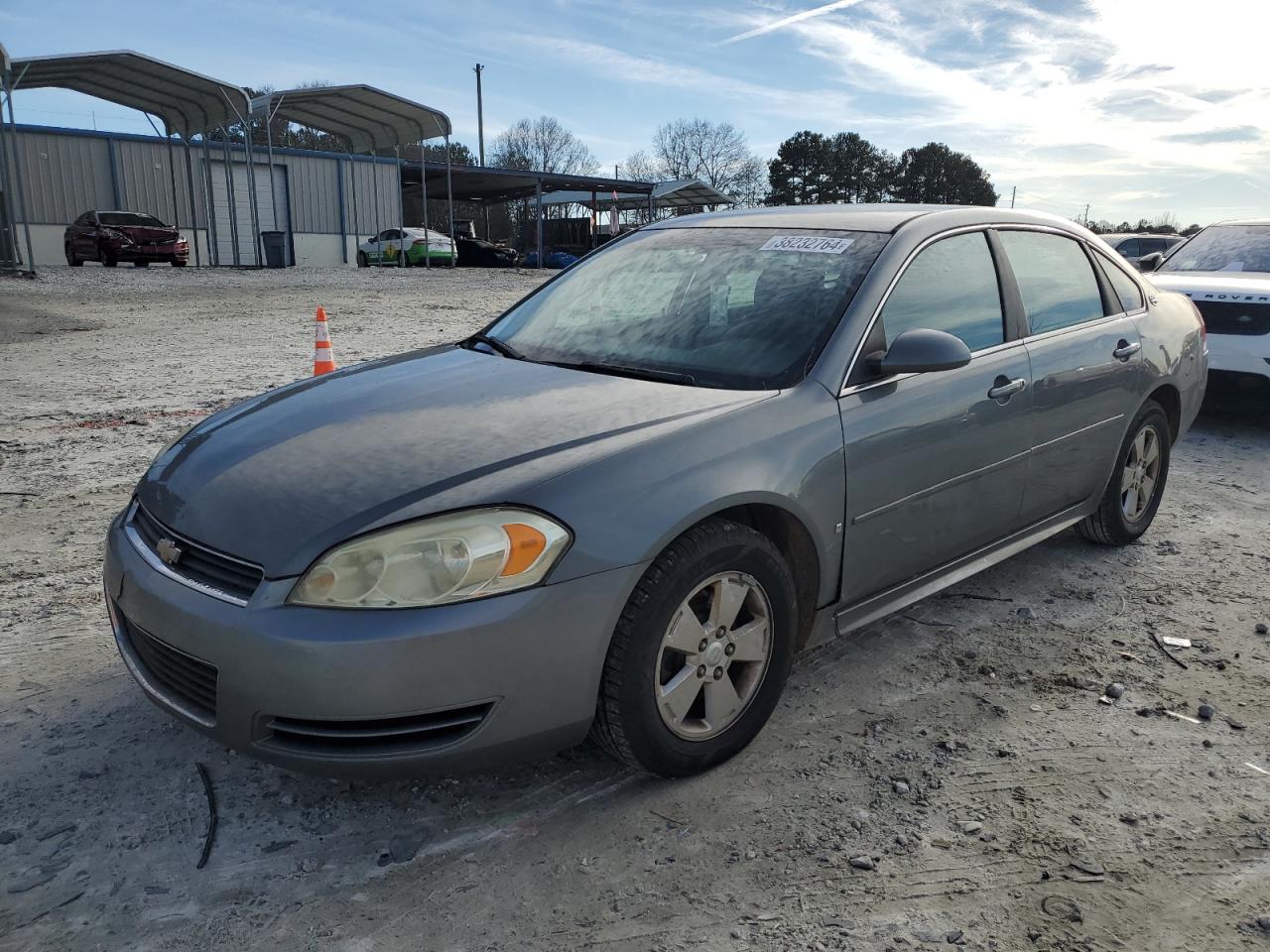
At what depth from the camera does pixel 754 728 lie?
2877mm

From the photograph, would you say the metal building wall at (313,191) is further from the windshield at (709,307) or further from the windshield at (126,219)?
the windshield at (709,307)

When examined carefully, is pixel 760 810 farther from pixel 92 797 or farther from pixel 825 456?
pixel 92 797

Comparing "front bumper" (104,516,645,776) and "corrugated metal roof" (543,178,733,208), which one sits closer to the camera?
"front bumper" (104,516,645,776)

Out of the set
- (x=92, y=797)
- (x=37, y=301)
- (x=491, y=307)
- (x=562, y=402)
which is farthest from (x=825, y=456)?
(x=37, y=301)

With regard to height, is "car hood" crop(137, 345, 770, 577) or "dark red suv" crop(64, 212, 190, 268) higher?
"dark red suv" crop(64, 212, 190, 268)

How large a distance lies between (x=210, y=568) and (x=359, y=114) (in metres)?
27.3

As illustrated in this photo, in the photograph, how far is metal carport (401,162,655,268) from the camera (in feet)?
121

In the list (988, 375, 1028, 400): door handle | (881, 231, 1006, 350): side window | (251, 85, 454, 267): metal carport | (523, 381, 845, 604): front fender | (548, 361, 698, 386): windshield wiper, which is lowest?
(523, 381, 845, 604): front fender

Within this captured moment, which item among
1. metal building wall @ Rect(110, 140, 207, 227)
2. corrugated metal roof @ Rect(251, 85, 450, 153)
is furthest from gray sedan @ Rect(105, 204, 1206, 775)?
metal building wall @ Rect(110, 140, 207, 227)

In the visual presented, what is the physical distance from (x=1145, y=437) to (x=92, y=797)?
4490 millimetres

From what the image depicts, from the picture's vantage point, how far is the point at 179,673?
246 cm

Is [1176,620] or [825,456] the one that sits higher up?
[825,456]

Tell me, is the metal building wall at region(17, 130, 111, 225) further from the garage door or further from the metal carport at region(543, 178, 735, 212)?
the metal carport at region(543, 178, 735, 212)

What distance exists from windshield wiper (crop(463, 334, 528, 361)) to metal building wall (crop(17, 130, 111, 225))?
30.3 m
